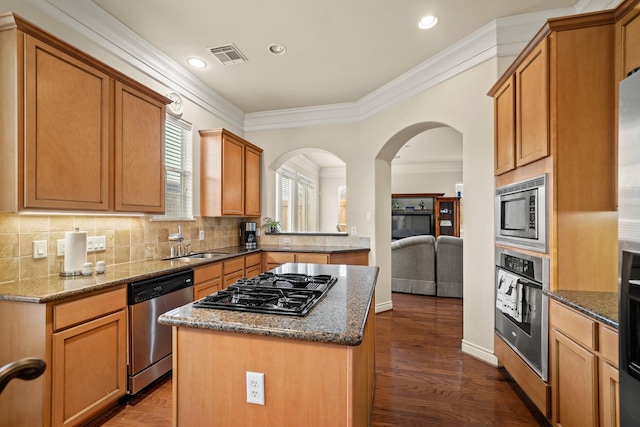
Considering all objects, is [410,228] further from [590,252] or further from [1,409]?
[1,409]

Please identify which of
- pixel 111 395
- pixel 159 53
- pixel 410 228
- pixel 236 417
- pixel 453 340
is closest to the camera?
pixel 236 417

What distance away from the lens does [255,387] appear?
3.88ft

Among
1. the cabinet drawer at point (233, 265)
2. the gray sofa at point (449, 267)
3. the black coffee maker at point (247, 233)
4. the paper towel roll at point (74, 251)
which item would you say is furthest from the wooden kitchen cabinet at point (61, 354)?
the gray sofa at point (449, 267)

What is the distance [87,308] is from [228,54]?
99.3 inches

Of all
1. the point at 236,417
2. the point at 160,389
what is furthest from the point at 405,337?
the point at 236,417

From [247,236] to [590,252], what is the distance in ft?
12.9

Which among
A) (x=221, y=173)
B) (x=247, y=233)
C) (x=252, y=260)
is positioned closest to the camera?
(x=221, y=173)

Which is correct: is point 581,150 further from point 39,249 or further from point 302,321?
point 39,249

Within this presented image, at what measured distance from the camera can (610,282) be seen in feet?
5.99

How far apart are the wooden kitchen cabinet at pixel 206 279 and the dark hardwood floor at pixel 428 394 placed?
2.34ft

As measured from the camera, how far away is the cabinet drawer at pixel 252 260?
3.85 m

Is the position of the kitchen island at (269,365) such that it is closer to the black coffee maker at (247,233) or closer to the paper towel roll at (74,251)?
the paper towel roll at (74,251)

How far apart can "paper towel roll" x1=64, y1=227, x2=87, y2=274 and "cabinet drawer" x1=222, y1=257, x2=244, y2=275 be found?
4.30 ft

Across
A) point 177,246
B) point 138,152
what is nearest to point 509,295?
point 138,152
